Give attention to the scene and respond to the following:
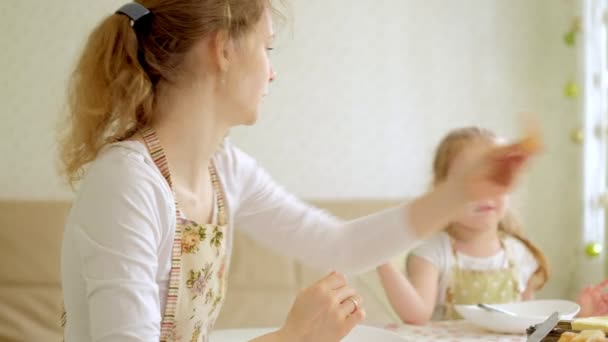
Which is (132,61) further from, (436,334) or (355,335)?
(436,334)

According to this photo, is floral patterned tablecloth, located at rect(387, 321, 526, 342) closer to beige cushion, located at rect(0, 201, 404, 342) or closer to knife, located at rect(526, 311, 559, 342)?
knife, located at rect(526, 311, 559, 342)

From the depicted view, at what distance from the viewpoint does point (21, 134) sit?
245 centimetres

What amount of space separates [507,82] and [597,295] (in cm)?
159

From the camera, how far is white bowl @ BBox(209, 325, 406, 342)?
118 cm

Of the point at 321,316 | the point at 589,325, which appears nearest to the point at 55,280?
the point at 321,316

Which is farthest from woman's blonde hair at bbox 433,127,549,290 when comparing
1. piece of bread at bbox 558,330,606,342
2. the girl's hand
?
piece of bread at bbox 558,330,606,342

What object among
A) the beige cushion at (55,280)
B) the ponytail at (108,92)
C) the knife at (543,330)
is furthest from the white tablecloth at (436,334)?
the beige cushion at (55,280)

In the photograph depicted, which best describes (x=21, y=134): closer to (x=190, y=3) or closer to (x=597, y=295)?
(x=190, y=3)

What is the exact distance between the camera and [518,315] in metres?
1.38

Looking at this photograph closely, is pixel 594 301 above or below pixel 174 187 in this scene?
below

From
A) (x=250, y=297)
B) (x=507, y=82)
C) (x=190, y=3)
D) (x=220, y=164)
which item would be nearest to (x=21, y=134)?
(x=250, y=297)

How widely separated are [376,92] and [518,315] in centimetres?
154

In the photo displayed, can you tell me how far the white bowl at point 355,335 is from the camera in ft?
3.88

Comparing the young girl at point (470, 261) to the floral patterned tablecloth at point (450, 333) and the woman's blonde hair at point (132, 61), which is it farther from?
the woman's blonde hair at point (132, 61)
